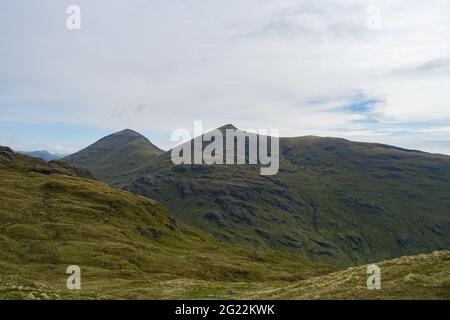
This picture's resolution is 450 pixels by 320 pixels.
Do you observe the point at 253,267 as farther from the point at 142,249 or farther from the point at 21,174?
the point at 21,174

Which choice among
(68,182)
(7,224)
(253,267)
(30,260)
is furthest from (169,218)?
(30,260)

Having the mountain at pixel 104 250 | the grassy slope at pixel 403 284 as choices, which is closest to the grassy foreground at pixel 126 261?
the grassy slope at pixel 403 284

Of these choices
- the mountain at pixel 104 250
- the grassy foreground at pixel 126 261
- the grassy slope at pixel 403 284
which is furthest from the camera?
the mountain at pixel 104 250

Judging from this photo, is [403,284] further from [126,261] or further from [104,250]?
[104,250]

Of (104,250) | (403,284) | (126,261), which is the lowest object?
(126,261)

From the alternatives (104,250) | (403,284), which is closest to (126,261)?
(104,250)

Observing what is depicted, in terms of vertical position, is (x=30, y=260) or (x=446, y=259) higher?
(x=446, y=259)

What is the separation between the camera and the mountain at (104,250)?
188 feet

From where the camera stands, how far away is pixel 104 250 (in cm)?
9662

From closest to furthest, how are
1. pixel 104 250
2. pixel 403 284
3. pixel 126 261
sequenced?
pixel 403 284, pixel 126 261, pixel 104 250

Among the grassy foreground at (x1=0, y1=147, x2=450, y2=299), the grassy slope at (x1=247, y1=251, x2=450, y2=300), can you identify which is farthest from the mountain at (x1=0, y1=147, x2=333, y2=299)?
the grassy slope at (x1=247, y1=251, x2=450, y2=300)

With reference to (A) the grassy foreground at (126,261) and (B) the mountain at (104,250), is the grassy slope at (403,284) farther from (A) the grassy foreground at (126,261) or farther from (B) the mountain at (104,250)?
(B) the mountain at (104,250)
